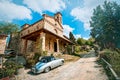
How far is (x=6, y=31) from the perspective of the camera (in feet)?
163

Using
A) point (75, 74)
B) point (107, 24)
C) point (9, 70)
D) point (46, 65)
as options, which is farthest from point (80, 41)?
point (9, 70)

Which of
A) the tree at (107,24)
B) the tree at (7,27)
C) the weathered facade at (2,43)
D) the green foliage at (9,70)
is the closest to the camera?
the green foliage at (9,70)

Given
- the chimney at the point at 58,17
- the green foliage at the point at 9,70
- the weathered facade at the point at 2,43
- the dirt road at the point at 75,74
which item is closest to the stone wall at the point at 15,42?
the chimney at the point at 58,17

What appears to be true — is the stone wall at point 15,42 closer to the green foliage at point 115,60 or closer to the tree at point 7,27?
the tree at point 7,27

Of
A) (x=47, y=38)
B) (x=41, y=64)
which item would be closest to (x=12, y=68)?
(x=41, y=64)

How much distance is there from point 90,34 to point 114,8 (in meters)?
8.45

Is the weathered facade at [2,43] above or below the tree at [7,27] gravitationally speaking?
below

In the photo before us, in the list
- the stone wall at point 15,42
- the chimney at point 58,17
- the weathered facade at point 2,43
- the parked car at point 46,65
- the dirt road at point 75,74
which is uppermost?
the chimney at point 58,17

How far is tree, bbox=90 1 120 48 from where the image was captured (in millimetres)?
25844

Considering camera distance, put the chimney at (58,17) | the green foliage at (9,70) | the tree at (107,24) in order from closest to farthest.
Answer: the green foliage at (9,70)
the tree at (107,24)
the chimney at (58,17)

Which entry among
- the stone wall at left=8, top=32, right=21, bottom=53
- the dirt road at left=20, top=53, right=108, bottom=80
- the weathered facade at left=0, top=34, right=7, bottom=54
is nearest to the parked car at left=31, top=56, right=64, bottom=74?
the dirt road at left=20, top=53, right=108, bottom=80

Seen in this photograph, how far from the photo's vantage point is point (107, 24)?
85.9 ft

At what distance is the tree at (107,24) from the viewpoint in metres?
25.8

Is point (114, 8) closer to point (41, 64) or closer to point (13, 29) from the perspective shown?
point (41, 64)
